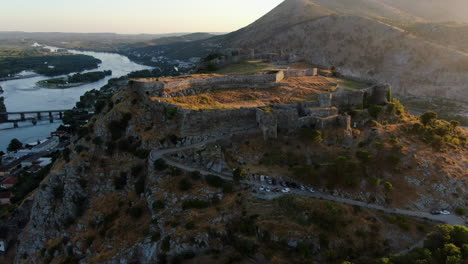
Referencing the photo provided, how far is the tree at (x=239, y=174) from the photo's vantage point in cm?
2612

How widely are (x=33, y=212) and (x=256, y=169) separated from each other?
22.8 m

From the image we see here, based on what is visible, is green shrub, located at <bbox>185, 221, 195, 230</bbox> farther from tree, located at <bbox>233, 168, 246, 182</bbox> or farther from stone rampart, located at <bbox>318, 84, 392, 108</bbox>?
stone rampart, located at <bbox>318, 84, 392, 108</bbox>

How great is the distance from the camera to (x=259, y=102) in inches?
1299

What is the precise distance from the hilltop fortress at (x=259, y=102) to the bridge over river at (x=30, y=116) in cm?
6027

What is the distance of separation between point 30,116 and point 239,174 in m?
81.9

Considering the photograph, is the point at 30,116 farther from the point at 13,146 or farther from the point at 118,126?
the point at 118,126

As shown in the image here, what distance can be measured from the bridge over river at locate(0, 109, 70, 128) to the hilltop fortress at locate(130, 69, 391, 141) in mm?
60267

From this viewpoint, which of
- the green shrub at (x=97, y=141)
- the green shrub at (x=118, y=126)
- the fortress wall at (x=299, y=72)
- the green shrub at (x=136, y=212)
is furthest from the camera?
the fortress wall at (x=299, y=72)

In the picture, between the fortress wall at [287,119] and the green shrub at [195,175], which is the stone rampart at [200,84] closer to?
the fortress wall at [287,119]

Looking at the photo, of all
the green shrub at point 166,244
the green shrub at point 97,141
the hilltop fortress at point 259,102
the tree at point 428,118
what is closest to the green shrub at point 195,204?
the green shrub at point 166,244

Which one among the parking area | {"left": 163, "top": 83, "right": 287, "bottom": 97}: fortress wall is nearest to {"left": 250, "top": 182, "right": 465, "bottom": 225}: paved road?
the parking area

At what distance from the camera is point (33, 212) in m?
32.5

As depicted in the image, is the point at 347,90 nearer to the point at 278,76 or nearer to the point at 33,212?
the point at 278,76

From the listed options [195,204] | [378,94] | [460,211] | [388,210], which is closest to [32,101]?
[195,204]
